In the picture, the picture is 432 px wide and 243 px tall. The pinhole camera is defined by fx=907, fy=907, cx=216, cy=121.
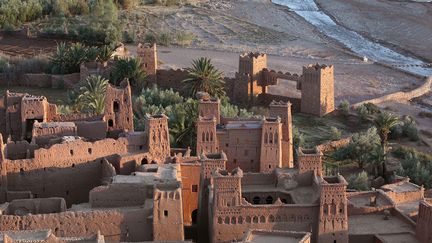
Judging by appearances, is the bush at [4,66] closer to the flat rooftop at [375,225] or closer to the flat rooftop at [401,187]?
the flat rooftop at [401,187]

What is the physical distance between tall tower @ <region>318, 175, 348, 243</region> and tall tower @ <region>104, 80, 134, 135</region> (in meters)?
9.70

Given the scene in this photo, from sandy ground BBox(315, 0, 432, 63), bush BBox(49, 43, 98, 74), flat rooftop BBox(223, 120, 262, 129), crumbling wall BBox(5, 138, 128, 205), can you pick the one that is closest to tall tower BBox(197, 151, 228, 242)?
flat rooftop BBox(223, 120, 262, 129)

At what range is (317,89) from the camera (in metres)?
49.1

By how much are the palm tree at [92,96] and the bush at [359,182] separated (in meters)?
11.2

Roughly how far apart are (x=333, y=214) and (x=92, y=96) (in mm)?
17583

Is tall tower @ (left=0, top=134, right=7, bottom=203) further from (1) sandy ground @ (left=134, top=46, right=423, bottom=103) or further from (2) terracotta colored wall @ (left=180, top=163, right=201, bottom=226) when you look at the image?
(1) sandy ground @ (left=134, top=46, right=423, bottom=103)

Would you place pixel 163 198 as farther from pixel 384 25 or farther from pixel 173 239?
pixel 384 25

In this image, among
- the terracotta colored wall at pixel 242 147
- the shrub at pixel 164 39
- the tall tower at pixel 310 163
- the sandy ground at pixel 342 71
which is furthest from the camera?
the shrub at pixel 164 39

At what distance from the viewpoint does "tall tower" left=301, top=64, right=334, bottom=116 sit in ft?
160

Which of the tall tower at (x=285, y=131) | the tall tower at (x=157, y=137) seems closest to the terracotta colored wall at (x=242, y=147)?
the tall tower at (x=285, y=131)

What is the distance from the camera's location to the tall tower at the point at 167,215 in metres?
26.0

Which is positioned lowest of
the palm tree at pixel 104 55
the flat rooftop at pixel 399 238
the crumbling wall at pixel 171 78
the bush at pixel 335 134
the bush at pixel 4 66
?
the flat rooftop at pixel 399 238

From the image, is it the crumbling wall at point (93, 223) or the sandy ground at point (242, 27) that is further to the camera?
the sandy ground at point (242, 27)

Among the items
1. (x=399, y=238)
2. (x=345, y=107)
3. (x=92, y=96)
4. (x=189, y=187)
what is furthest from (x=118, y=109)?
(x=345, y=107)
